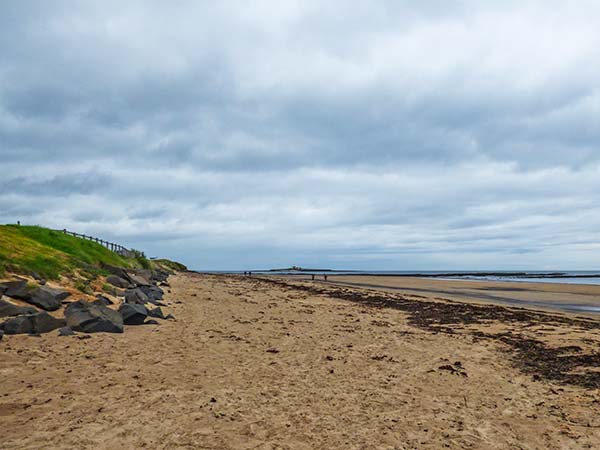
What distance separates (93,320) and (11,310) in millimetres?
2327

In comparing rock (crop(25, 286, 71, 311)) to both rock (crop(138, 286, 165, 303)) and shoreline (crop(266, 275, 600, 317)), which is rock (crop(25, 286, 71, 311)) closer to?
rock (crop(138, 286, 165, 303))

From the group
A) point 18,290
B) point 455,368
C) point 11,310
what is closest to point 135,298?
point 18,290

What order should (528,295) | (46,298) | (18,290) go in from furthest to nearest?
(528,295), (46,298), (18,290)

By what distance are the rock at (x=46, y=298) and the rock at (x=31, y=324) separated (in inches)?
79.4

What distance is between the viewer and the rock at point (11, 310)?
1101 centimetres

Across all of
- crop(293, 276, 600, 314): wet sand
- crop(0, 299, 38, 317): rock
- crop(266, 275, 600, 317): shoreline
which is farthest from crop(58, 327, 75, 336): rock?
crop(293, 276, 600, 314): wet sand

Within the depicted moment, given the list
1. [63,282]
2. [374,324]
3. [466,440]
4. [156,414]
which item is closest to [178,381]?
[156,414]

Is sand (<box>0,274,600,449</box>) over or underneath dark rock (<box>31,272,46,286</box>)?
underneath

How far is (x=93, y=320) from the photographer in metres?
11.0

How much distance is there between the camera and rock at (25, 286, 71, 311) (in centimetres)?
1254

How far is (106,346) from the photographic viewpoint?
9711mm

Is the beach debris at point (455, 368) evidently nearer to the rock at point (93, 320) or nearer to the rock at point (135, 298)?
the rock at point (93, 320)

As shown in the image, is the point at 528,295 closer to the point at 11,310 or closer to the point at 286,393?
the point at 286,393

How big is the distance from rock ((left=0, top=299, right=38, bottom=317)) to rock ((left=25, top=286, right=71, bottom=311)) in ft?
3.79
